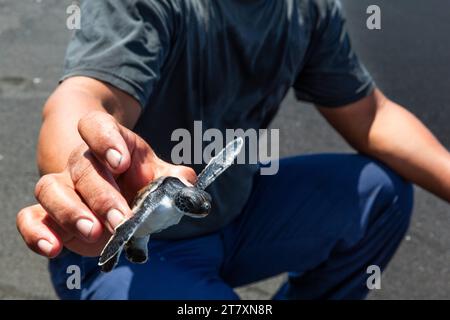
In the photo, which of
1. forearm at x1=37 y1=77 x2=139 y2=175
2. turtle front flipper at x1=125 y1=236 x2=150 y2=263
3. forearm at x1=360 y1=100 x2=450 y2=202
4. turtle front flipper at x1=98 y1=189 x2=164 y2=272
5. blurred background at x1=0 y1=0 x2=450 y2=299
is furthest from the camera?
blurred background at x1=0 y1=0 x2=450 y2=299

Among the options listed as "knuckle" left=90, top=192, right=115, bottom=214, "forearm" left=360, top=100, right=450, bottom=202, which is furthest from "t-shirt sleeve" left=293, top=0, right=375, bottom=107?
"knuckle" left=90, top=192, right=115, bottom=214

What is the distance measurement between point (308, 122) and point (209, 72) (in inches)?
79.6

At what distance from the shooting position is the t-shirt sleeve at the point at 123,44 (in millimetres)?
1339

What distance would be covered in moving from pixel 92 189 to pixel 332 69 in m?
1.14

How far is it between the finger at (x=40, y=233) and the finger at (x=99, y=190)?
3.0 inches

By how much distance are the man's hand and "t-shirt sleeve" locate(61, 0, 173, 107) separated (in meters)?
0.32

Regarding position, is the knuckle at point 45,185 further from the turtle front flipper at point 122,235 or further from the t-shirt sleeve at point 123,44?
the t-shirt sleeve at point 123,44

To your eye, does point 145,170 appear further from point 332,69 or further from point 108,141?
point 332,69

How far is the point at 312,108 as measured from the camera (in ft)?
12.3

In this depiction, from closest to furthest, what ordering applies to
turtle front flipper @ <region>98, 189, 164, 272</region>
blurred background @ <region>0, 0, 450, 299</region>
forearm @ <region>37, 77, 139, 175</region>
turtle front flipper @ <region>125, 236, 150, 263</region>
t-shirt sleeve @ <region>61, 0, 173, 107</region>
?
turtle front flipper @ <region>98, 189, 164, 272</region>, turtle front flipper @ <region>125, 236, 150, 263</region>, forearm @ <region>37, 77, 139, 175</region>, t-shirt sleeve @ <region>61, 0, 173, 107</region>, blurred background @ <region>0, 0, 450, 299</region>

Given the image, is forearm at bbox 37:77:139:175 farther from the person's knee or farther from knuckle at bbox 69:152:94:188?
the person's knee

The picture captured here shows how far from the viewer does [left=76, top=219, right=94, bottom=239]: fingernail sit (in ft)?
3.05

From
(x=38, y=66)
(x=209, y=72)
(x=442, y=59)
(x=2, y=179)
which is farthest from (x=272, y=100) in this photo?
(x=442, y=59)

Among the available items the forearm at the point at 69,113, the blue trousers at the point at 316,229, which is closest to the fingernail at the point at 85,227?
the forearm at the point at 69,113
